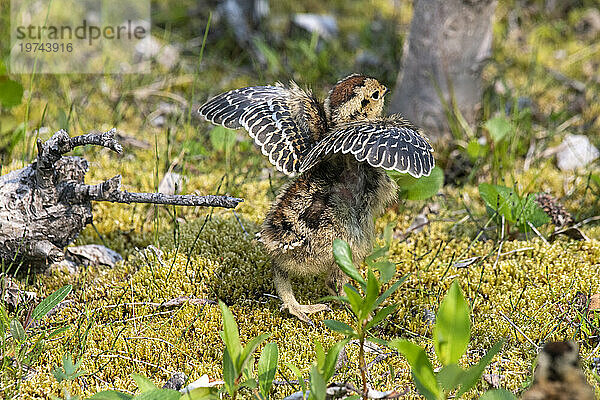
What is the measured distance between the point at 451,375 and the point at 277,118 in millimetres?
1449

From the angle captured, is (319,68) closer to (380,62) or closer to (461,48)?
(380,62)

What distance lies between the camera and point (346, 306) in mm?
3027

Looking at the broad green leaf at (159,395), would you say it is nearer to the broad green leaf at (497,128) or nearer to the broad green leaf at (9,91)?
the broad green leaf at (9,91)

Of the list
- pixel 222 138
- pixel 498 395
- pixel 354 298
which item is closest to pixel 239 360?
pixel 354 298

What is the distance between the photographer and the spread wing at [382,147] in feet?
8.18

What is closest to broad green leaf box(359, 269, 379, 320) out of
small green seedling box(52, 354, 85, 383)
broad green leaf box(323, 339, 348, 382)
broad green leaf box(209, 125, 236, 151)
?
broad green leaf box(323, 339, 348, 382)

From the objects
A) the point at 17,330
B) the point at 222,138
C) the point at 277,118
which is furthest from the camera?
the point at 222,138

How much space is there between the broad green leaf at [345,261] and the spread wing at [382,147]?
37cm

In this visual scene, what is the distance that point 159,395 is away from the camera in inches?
85.4

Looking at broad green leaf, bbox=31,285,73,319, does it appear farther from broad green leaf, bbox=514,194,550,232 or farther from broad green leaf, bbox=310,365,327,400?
broad green leaf, bbox=514,194,550,232

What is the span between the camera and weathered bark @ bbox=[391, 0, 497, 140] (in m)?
4.43

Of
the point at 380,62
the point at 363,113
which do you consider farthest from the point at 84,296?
the point at 380,62

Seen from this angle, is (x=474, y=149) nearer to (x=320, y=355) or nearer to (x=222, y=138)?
(x=222, y=138)

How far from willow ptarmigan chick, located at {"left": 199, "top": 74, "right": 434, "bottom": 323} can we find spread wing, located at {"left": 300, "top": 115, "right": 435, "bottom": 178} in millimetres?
24
